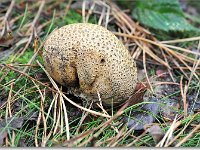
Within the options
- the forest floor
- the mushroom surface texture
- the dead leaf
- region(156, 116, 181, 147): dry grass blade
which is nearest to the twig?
the forest floor

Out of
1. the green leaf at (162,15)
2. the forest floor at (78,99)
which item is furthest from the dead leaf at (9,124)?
the green leaf at (162,15)

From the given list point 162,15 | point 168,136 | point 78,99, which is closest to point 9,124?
point 78,99

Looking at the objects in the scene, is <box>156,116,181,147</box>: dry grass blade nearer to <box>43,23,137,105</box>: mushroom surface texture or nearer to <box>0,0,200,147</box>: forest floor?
<box>0,0,200,147</box>: forest floor

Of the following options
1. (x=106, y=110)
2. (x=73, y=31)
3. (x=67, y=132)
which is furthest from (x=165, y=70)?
(x=67, y=132)

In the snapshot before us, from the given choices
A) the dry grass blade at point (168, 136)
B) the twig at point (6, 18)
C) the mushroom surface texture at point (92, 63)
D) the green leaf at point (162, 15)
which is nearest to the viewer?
the dry grass blade at point (168, 136)

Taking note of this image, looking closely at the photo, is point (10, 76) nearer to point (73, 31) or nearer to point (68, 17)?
point (73, 31)

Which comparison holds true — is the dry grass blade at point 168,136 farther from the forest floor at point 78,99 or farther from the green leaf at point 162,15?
the green leaf at point 162,15
